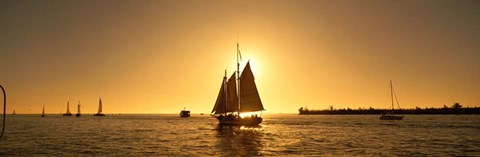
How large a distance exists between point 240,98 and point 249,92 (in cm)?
378

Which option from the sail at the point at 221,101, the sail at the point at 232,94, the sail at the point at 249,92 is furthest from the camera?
the sail at the point at 221,101

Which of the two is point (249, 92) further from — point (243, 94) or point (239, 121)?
point (239, 121)

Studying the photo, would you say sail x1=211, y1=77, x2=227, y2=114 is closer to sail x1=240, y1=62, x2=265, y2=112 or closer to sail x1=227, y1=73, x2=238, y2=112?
sail x1=227, y1=73, x2=238, y2=112

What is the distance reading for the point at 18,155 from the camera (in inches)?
1619

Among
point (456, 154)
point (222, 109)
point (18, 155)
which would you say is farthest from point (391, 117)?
point (18, 155)

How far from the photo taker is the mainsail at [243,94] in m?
89.2

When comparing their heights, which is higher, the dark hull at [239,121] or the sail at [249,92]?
the sail at [249,92]

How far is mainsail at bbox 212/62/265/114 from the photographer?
8925 cm

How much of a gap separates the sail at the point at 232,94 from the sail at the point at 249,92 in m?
2.39

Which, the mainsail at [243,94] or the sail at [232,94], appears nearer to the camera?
the mainsail at [243,94]

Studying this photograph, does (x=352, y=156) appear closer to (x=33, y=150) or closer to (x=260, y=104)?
(x=33, y=150)

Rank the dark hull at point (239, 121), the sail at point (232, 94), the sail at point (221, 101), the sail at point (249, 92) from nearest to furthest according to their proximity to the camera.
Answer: the sail at point (249, 92) < the dark hull at point (239, 121) < the sail at point (232, 94) < the sail at point (221, 101)

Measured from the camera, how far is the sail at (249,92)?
3506 inches

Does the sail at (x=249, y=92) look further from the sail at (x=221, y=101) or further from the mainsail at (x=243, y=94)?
the sail at (x=221, y=101)
